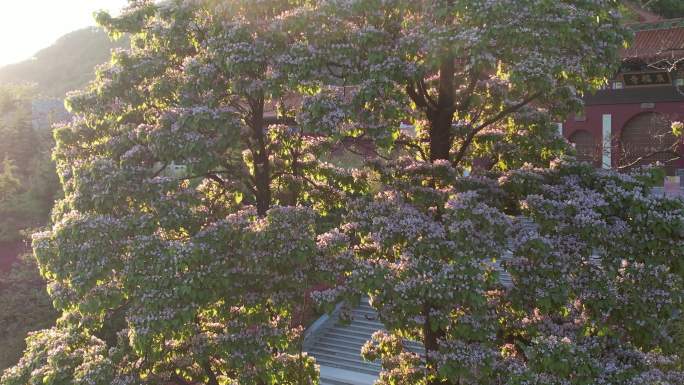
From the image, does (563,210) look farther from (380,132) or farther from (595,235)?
Answer: (380,132)

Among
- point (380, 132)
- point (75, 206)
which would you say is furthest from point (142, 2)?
point (380, 132)

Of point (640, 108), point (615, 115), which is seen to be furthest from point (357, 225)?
point (615, 115)

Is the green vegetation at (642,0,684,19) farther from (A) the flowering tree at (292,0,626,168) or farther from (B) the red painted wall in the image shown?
(A) the flowering tree at (292,0,626,168)

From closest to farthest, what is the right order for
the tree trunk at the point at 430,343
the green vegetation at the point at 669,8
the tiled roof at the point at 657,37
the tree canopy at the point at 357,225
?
the tree canopy at the point at 357,225, the tree trunk at the point at 430,343, the tiled roof at the point at 657,37, the green vegetation at the point at 669,8

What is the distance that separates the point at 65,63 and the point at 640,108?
254 feet

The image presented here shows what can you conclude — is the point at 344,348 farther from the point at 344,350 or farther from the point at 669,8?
the point at 669,8

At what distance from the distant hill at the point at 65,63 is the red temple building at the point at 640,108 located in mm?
60276

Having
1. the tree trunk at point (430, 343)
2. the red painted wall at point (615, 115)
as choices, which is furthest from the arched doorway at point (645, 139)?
the tree trunk at point (430, 343)

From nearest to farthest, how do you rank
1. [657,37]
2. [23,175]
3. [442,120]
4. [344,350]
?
1. [442,120]
2. [344,350]
3. [657,37]
4. [23,175]

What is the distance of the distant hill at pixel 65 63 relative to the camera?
70.5 metres

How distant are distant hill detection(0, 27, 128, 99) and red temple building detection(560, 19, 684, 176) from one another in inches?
2373

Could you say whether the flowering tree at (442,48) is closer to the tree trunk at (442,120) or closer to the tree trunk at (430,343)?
the tree trunk at (442,120)

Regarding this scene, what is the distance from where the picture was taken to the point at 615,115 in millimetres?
25516

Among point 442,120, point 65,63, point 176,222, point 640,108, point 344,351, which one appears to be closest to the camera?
point 176,222
